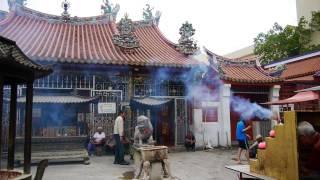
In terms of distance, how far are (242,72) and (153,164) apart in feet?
31.1

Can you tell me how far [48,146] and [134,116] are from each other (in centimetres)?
352

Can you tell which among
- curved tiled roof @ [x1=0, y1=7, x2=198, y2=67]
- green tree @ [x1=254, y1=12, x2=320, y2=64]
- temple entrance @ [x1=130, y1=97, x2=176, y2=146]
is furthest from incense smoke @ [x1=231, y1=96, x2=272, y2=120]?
green tree @ [x1=254, y1=12, x2=320, y2=64]

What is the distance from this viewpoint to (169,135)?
14.2 m

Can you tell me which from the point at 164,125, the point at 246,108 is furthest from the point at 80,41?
the point at 246,108

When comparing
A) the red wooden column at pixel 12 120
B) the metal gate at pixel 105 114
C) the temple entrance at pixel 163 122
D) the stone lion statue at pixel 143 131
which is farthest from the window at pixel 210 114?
the red wooden column at pixel 12 120

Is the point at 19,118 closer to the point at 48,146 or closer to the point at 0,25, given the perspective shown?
the point at 48,146

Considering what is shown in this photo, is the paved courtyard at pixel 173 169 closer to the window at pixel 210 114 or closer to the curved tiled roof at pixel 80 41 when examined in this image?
the window at pixel 210 114

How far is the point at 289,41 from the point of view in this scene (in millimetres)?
22828

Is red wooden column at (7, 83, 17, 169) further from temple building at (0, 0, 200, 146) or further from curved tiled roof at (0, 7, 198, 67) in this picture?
curved tiled roof at (0, 7, 198, 67)

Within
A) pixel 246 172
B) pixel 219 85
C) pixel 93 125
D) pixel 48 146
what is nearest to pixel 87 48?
pixel 93 125

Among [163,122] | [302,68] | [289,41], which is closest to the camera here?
[163,122]

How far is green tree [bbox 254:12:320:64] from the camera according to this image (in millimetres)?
22828

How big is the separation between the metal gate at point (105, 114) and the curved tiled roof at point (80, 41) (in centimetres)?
127

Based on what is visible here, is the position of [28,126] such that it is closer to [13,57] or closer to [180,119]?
[13,57]
